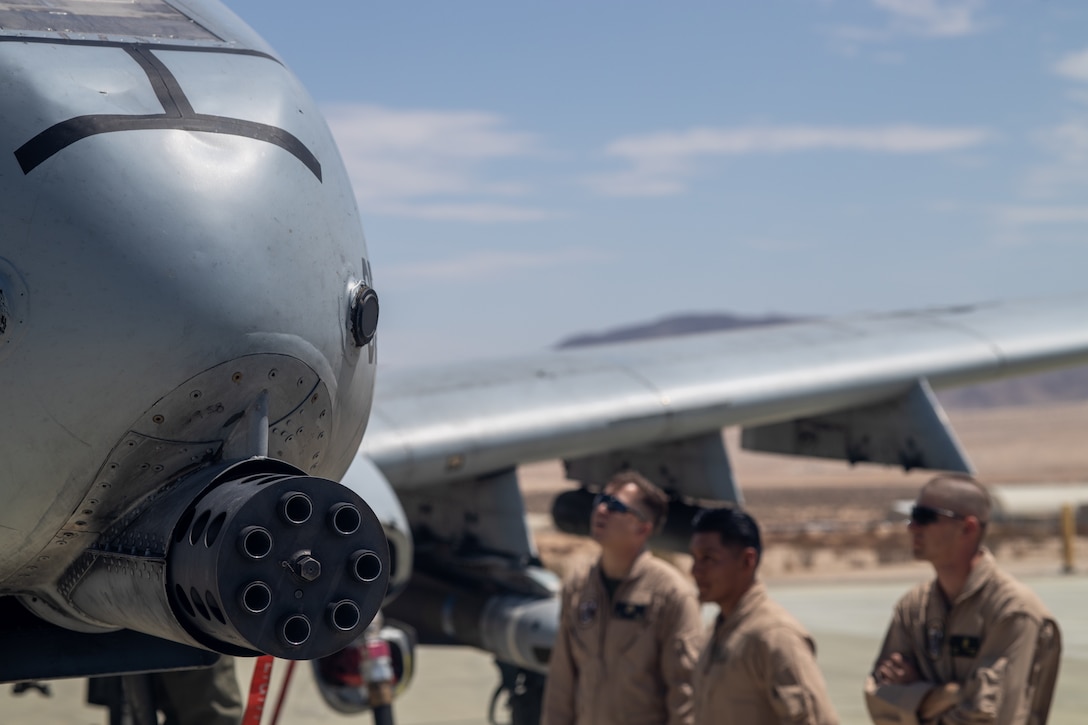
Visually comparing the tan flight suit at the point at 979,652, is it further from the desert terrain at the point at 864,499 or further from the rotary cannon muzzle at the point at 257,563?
the desert terrain at the point at 864,499

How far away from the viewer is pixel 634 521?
19.6ft

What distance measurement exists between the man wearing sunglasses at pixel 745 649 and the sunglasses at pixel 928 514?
0.56 meters

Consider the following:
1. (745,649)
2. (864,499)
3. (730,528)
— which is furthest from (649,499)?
(864,499)

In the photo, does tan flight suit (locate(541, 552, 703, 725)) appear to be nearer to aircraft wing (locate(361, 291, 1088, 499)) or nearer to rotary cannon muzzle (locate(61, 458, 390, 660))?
aircraft wing (locate(361, 291, 1088, 499))

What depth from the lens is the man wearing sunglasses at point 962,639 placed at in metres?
4.92

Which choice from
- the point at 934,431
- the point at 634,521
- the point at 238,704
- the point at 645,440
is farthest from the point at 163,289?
the point at 934,431

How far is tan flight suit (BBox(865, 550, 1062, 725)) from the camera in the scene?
4898mm

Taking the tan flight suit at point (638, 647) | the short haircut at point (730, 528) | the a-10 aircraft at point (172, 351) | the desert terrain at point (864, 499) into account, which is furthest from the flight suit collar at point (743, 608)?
the desert terrain at point (864, 499)

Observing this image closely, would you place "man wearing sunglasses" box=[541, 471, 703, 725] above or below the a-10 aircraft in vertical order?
below

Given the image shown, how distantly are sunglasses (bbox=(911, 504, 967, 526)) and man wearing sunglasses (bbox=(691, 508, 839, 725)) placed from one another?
563 mm

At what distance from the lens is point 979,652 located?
5047 millimetres

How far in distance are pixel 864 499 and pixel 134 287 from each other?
202 feet

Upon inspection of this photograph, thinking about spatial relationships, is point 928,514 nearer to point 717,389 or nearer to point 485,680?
point 717,389

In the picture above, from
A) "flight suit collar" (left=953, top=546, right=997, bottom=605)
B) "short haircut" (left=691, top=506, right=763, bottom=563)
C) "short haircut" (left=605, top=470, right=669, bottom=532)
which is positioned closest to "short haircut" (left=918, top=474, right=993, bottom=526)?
"flight suit collar" (left=953, top=546, right=997, bottom=605)
